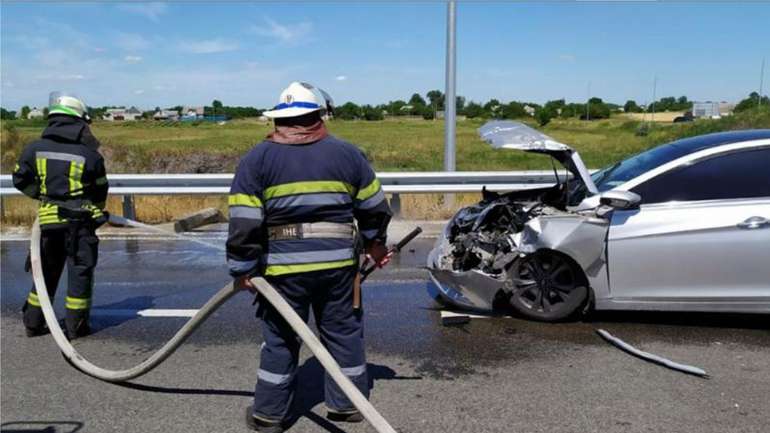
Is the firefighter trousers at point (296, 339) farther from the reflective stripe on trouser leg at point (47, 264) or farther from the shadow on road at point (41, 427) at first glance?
the reflective stripe on trouser leg at point (47, 264)

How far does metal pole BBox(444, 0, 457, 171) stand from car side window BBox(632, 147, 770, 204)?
619 centimetres

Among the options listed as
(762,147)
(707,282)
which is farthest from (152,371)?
(762,147)

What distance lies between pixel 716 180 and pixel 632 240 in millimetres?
805

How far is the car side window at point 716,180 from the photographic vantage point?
194 inches

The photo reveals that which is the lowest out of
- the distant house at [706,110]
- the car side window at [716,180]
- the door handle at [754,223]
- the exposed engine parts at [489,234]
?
the exposed engine parts at [489,234]

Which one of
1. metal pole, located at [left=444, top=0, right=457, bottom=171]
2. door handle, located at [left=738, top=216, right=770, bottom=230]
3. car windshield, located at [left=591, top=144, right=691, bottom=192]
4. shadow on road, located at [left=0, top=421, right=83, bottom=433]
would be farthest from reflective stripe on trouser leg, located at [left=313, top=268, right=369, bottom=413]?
metal pole, located at [left=444, top=0, right=457, bottom=171]

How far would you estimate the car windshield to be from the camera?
5.23 metres

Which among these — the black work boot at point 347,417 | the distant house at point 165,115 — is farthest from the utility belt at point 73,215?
the distant house at point 165,115

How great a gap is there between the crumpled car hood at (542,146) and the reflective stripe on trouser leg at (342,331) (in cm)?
230

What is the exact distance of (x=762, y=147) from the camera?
5.06m

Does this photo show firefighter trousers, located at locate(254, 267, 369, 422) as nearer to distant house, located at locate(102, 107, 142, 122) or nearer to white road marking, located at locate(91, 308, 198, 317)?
white road marking, located at locate(91, 308, 198, 317)

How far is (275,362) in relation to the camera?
3521 mm

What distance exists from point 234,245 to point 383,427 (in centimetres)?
114

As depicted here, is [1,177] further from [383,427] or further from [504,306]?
[383,427]
